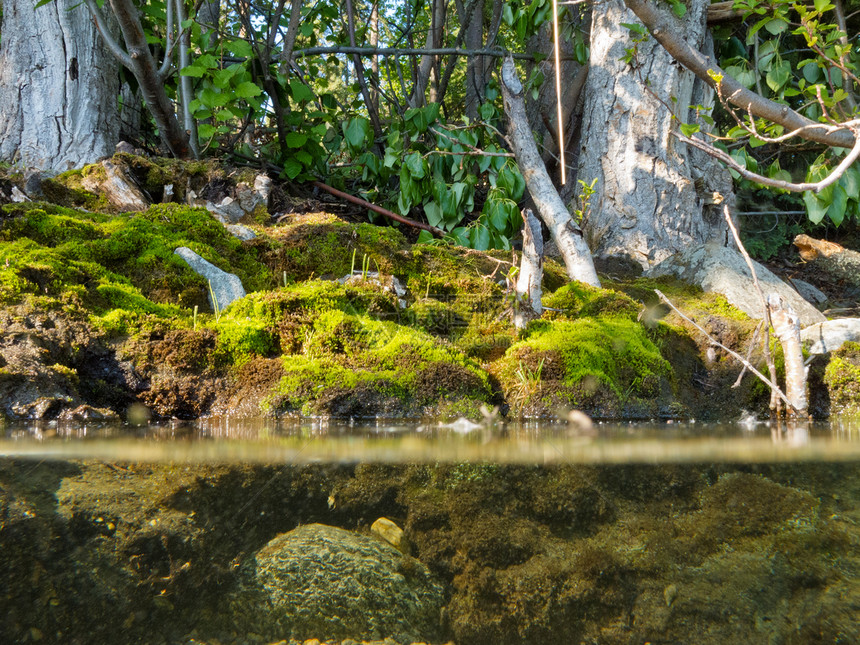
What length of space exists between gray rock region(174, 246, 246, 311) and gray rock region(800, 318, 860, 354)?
124 inches

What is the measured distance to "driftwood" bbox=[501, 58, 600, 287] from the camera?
4.20 meters

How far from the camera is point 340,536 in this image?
1094 millimetres

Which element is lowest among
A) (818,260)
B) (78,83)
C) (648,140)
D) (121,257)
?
(121,257)

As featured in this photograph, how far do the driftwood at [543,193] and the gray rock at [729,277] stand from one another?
0.76m

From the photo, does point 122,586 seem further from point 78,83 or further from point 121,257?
point 78,83

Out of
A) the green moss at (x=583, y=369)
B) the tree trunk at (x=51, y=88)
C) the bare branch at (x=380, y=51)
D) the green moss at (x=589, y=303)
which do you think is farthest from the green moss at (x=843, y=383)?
the tree trunk at (x=51, y=88)

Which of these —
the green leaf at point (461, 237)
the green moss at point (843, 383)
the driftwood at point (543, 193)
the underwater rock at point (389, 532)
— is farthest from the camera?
the green leaf at point (461, 237)

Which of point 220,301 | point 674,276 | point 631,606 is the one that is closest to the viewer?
point 631,606

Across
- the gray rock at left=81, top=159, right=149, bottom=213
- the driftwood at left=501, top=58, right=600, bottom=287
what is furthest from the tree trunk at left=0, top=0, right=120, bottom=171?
the driftwood at left=501, top=58, right=600, bottom=287

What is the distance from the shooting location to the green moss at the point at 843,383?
3.16 meters

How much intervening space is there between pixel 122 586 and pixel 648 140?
4956mm

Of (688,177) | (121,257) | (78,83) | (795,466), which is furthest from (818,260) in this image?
(78,83)

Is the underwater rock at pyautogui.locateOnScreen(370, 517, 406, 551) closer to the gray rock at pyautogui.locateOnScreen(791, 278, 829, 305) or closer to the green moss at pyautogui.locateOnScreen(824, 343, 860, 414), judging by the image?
the green moss at pyautogui.locateOnScreen(824, 343, 860, 414)

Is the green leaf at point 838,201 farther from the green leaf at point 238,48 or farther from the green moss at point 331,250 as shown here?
the green leaf at point 238,48
